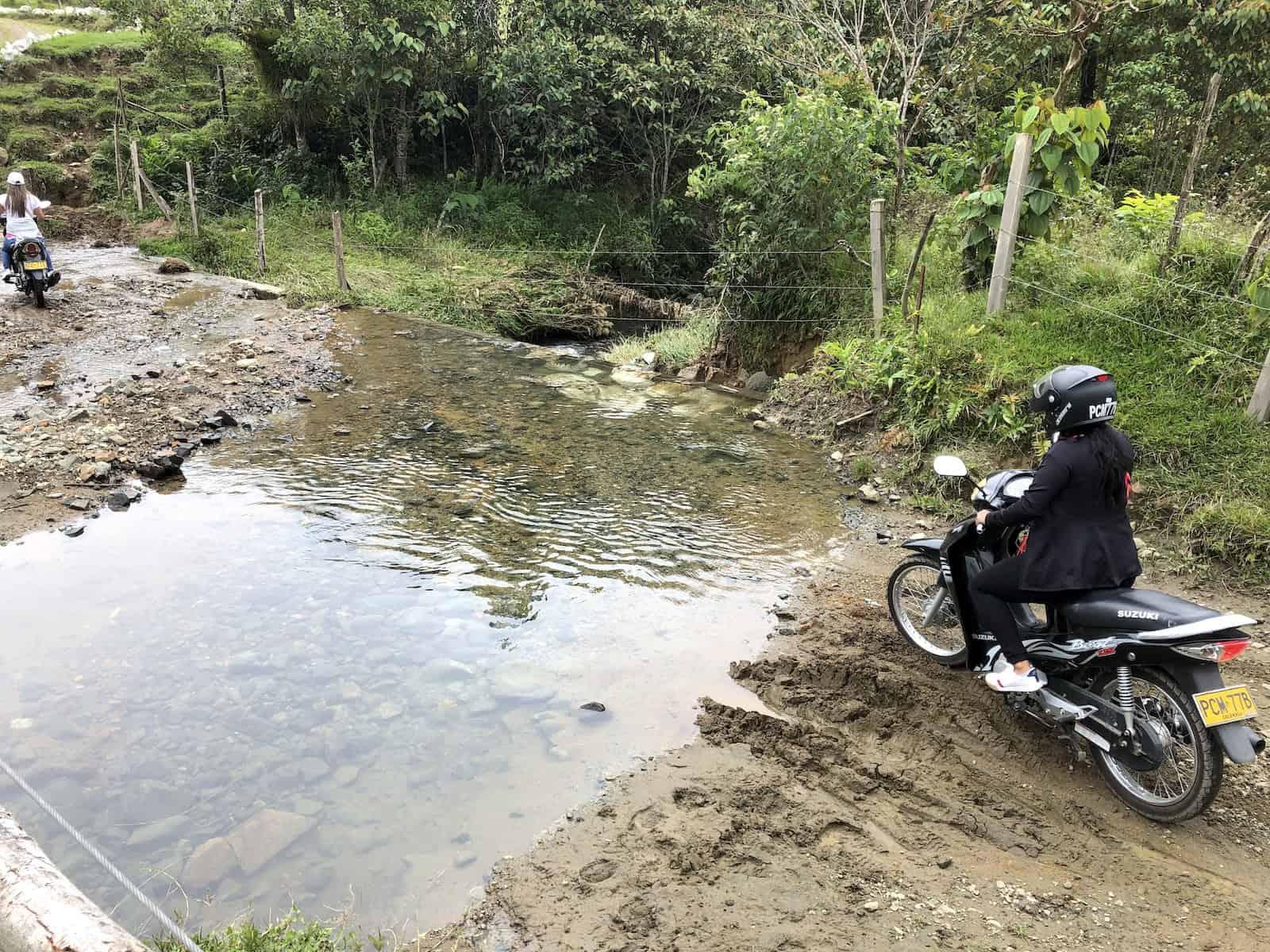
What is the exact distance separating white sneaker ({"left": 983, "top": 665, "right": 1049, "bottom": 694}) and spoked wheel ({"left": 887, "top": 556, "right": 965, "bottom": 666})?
0.55 metres

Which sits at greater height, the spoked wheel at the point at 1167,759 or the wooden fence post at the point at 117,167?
the wooden fence post at the point at 117,167

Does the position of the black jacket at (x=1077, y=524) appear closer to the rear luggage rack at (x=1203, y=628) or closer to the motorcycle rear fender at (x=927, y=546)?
the rear luggage rack at (x=1203, y=628)

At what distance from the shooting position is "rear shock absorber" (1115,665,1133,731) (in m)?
3.41

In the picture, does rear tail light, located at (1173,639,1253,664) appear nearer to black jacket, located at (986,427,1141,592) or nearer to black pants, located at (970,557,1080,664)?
black jacket, located at (986,427,1141,592)

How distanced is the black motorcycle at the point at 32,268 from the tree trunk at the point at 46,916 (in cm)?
1197

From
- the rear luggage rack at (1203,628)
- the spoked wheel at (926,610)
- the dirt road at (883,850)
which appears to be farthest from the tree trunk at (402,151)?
the rear luggage rack at (1203,628)

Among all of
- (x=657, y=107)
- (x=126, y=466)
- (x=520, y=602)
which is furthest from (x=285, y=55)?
(x=520, y=602)

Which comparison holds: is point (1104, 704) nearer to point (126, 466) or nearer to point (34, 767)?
point (34, 767)

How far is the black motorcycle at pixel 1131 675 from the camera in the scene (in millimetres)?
3121

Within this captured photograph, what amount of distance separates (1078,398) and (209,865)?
4001 mm

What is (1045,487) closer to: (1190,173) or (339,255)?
(1190,173)

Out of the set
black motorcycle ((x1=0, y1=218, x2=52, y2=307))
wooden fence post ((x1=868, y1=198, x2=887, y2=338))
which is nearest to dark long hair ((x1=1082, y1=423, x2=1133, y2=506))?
wooden fence post ((x1=868, y1=198, x2=887, y2=338))

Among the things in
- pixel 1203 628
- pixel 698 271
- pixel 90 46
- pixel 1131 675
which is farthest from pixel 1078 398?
pixel 90 46

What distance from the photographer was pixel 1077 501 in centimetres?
354
